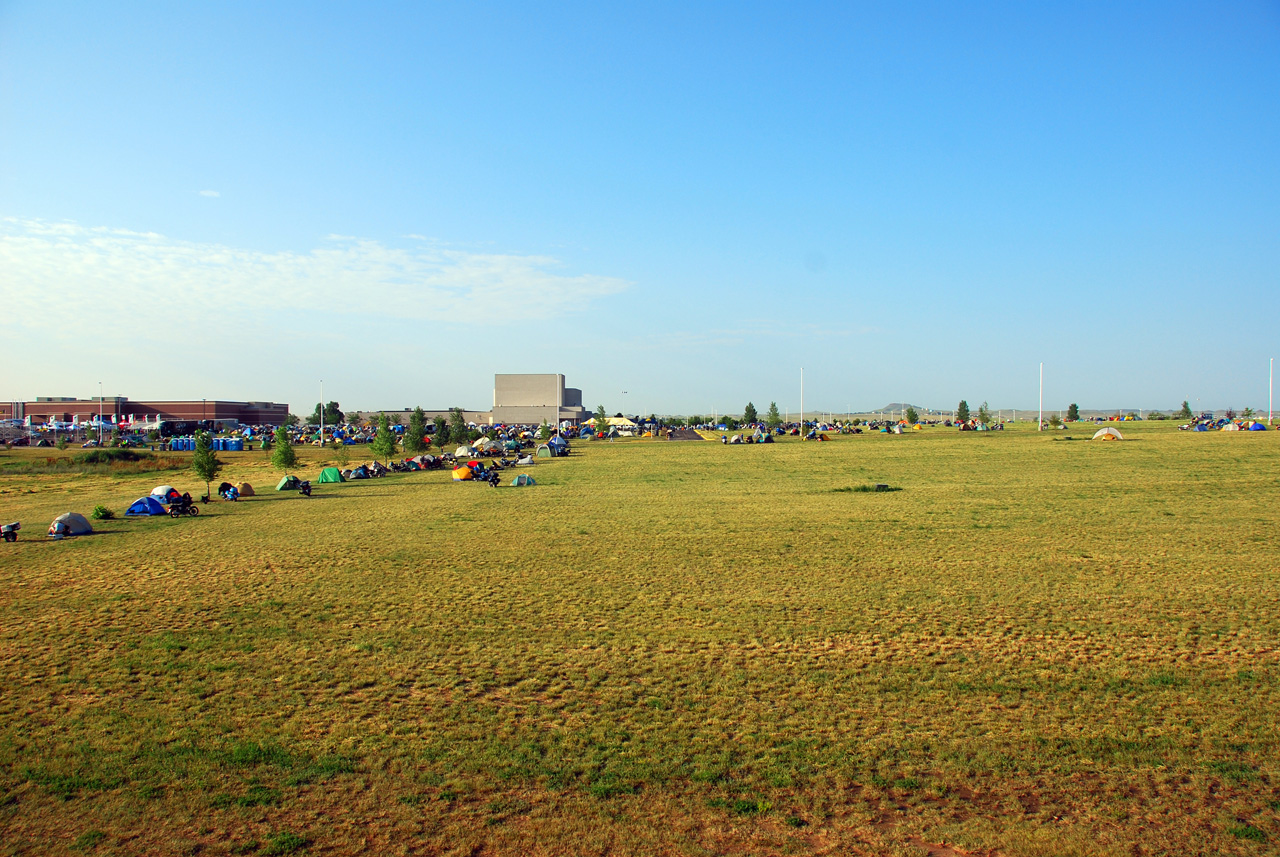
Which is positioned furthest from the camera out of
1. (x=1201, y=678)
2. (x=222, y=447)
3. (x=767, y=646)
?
(x=222, y=447)

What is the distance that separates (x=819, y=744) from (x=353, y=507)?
2575cm

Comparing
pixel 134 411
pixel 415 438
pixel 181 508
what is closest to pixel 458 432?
pixel 415 438

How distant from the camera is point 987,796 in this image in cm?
686

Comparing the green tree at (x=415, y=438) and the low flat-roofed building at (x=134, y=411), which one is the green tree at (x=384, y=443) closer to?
the green tree at (x=415, y=438)

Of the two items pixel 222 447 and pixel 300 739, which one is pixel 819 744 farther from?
pixel 222 447

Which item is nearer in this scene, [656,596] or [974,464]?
[656,596]

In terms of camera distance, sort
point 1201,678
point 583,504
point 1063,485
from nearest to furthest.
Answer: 1. point 1201,678
2. point 583,504
3. point 1063,485

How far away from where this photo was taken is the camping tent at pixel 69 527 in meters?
22.6

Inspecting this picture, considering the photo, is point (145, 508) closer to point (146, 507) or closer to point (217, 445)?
point (146, 507)

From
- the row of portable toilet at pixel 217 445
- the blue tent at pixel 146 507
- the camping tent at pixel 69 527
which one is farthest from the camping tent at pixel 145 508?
the row of portable toilet at pixel 217 445

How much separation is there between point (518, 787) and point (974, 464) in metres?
45.4

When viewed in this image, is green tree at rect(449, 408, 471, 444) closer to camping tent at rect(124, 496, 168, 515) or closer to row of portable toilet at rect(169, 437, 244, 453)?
row of portable toilet at rect(169, 437, 244, 453)

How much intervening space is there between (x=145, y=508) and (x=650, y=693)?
87.3 feet

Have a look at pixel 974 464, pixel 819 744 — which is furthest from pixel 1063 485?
pixel 819 744
